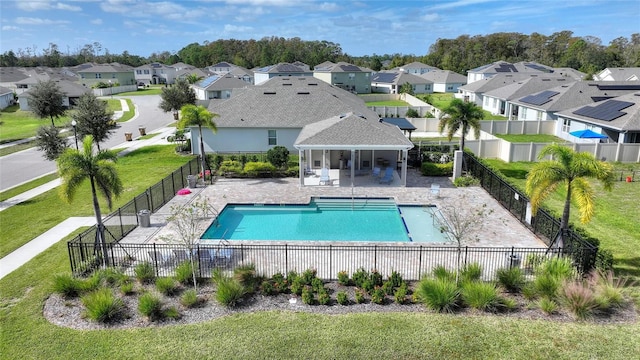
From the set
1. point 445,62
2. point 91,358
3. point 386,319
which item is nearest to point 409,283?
point 386,319

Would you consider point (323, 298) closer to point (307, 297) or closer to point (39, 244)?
point (307, 297)

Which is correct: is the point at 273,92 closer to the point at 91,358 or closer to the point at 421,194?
the point at 421,194

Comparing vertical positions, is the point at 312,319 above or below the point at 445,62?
below

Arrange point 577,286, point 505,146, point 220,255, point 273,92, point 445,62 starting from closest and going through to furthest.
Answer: point 577,286
point 220,255
point 505,146
point 273,92
point 445,62

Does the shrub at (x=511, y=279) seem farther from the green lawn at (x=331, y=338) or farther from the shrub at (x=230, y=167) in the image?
the shrub at (x=230, y=167)

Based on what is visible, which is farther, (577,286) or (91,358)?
(577,286)

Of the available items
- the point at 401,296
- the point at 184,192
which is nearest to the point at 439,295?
the point at 401,296

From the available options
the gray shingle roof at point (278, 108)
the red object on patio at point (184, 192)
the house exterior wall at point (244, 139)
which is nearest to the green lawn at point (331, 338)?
the red object on patio at point (184, 192)
